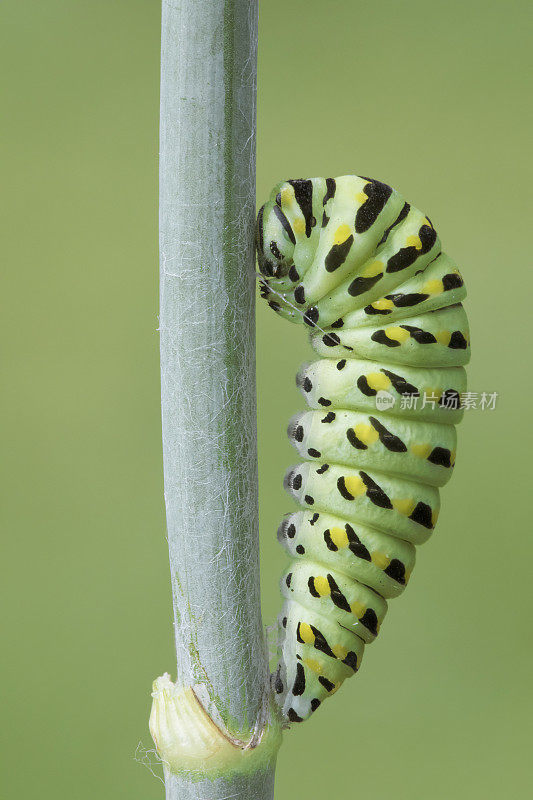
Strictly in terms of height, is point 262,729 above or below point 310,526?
Answer: below

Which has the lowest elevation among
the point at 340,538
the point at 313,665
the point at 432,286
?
the point at 313,665

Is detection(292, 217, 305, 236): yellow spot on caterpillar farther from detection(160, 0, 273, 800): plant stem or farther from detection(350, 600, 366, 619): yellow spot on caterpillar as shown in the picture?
detection(350, 600, 366, 619): yellow spot on caterpillar

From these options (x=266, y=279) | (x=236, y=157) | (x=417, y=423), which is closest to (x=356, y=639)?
→ (x=417, y=423)

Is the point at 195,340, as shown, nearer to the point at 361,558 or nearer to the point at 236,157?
the point at 236,157

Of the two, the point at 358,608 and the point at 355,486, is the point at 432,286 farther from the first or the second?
the point at 358,608

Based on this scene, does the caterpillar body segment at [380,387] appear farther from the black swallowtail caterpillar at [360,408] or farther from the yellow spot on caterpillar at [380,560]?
the yellow spot on caterpillar at [380,560]

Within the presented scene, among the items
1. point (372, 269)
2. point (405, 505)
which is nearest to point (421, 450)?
point (405, 505)

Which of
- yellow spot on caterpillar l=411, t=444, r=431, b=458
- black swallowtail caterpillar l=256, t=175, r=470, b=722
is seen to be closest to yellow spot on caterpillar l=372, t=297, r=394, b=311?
black swallowtail caterpillar l=256, t=175, r=470, b=722
